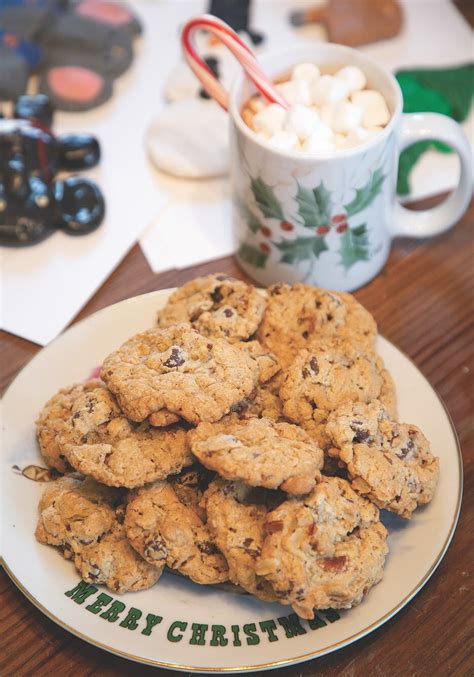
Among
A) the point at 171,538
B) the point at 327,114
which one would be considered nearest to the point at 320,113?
the point at 327,114

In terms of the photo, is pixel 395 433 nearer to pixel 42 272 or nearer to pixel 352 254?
pixel 352 254

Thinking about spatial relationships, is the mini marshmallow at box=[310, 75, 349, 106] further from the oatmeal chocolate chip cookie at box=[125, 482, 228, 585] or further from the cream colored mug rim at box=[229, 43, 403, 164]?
the oatmeal chocolate chip cookie at box=[125, 482, 228, 585]

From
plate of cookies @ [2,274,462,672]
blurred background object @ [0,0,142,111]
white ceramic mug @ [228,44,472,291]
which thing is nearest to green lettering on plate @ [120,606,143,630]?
plate of cookies @ [2,274,462,672]

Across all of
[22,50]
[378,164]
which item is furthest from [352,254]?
[22,50]

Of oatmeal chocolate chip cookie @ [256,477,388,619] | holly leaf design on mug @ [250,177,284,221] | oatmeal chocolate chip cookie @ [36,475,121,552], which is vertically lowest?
oatmeal chocolate chip cookie @ [36,475,121,552]

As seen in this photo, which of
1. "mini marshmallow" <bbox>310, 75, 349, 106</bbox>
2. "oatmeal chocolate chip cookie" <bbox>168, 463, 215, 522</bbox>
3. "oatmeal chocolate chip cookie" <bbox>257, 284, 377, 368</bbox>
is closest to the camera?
"oatmeal chocolate chip cookie" <bbox>168, 463, 215, 522</bbox>

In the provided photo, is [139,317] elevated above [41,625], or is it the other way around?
[139,317]
